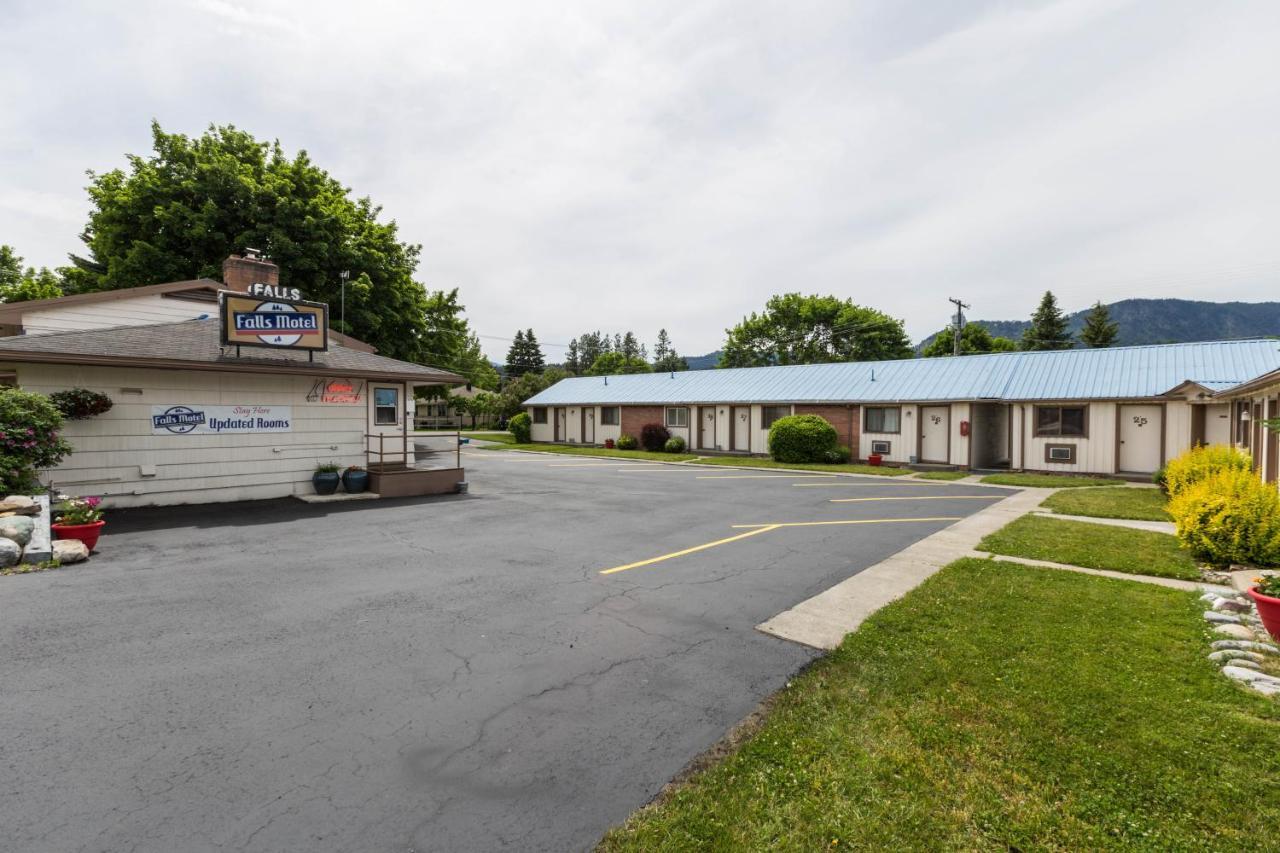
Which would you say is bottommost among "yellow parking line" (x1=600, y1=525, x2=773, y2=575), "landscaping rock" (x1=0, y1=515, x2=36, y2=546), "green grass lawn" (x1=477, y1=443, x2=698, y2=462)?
"yellow parking line" (x1=600, y1=525, x2=773, y2=575)

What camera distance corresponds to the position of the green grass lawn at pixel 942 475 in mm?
20681

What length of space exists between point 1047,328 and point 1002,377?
48765 millimetres

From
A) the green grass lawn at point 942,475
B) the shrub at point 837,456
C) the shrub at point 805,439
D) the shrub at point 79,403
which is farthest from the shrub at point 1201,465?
the shrub at point 79,403

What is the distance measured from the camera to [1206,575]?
7.79 metres

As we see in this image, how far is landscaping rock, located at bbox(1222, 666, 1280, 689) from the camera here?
4629 mm

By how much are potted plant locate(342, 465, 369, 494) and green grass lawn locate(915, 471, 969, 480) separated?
708 inches

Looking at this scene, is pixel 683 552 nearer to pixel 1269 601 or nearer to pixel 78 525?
pixel 1269 601

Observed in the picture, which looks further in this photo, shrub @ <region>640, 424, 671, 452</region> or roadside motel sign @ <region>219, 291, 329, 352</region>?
shrub @ <region>640, 424, 671, 452</region>

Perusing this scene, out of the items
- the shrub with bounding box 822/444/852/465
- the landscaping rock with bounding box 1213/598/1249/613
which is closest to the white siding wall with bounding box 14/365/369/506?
the landscaping rock with bounding box 1213/598/1249/613

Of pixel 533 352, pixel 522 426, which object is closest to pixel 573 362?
pixel 533 352

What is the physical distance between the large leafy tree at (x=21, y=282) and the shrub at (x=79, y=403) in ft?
91.5

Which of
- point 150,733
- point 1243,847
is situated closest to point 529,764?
point 150,733

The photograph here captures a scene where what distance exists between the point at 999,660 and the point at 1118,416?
20.7 meters

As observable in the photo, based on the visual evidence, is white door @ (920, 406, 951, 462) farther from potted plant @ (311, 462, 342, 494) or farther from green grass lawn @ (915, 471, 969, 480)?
potted plant @ (311, 462, 342, 494)
